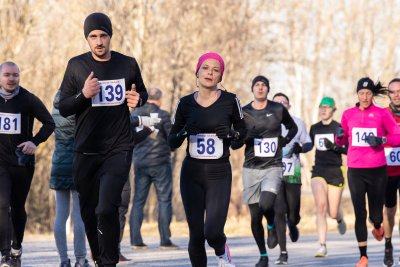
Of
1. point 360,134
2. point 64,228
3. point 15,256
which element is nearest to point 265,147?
point 360,134

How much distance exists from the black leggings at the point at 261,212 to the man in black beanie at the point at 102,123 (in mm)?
4349

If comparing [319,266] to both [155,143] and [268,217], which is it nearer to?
[268,217]

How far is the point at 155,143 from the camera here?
17.2 meters

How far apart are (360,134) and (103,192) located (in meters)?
4.99

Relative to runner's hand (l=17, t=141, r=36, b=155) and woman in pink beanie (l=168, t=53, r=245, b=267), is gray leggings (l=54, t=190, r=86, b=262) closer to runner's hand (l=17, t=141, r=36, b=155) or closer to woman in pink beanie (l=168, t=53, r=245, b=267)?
runner's hand (l=17, t=141, r=36, b=155)

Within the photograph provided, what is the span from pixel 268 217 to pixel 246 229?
30.4 ft

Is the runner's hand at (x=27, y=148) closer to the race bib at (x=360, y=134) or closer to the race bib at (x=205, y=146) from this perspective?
the race bib at (x=205, y=146)

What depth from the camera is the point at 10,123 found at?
11.8m

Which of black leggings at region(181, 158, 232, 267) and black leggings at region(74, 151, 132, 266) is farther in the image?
black leggings at region(181, 158, 232, 267)

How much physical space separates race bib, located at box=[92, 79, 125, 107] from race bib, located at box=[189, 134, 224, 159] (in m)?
0.92

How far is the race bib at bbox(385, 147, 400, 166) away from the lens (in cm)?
1446

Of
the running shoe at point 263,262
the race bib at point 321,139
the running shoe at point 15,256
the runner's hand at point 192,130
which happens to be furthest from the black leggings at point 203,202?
the race bib at point 321,139

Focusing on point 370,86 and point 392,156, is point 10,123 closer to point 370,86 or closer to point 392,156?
point 370,86

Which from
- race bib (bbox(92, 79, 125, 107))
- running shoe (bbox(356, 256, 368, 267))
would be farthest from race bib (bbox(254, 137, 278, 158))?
race bib (bbox(92, 79, 125, 107))
